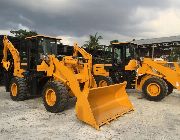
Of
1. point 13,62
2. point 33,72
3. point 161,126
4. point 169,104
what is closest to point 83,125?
point 161,126

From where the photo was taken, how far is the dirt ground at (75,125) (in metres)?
6.27

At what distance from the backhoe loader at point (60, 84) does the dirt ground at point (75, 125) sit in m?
0.31

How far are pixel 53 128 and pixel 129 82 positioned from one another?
21.1 feet

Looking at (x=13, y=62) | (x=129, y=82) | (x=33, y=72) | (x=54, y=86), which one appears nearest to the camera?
(x=54, y=86)

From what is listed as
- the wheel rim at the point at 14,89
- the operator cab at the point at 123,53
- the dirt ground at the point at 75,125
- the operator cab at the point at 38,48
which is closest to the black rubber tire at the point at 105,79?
the operator cab at the point at 123,53

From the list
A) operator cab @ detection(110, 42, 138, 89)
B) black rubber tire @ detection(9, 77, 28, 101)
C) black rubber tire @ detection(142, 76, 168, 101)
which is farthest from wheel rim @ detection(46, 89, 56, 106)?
operator cab @ detection(110, 42, 138, 89)

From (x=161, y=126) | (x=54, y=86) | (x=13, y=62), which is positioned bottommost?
(x=161, y=126)

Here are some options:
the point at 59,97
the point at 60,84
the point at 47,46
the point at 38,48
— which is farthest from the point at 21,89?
the point at 59,97

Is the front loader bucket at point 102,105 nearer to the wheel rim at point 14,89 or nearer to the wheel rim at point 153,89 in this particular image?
the wheel rim at point 153,89

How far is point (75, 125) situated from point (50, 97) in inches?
74.1

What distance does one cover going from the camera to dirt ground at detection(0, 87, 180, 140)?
6.27 meters

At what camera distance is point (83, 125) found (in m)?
7.01

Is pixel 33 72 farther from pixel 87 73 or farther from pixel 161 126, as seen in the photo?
pixel 161 126

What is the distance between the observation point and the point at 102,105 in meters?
7.84
